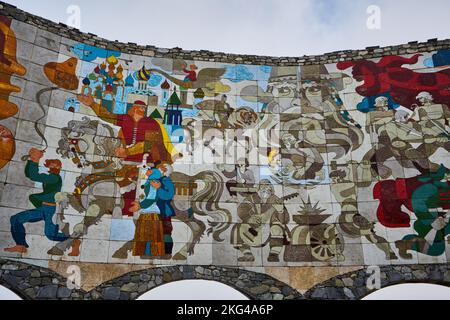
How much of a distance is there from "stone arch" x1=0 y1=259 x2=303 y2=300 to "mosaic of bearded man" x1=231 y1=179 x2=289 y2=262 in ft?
1.98

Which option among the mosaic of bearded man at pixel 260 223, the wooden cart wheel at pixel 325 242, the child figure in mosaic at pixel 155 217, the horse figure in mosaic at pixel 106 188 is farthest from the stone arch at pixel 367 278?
the child figure in mosaic at pixel 155 217

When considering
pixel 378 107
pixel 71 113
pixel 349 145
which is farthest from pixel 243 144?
pixel 71 113

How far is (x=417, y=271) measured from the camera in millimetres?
11008

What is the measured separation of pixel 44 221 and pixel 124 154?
279 cm

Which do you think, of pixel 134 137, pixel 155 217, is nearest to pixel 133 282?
pixel 155 217

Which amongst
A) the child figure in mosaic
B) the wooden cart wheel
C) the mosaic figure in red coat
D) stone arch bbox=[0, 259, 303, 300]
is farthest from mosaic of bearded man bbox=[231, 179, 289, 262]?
the mosaic figure in red coat

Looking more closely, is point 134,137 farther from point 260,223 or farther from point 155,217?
point 260,223

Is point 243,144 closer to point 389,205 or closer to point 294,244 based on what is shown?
point 294,244

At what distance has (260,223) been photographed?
39.3ft

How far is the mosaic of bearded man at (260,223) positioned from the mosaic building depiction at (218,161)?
0.03 m

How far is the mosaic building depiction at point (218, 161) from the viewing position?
11.2 metres

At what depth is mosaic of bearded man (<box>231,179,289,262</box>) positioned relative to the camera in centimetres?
1166

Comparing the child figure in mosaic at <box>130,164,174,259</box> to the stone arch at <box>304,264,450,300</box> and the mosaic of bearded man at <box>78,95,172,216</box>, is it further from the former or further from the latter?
the stone arch at <box>304,264,450,300</box>

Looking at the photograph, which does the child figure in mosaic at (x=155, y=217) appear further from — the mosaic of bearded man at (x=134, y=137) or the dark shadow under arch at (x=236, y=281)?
the dark shadow under arch at (x=236, y=281)
